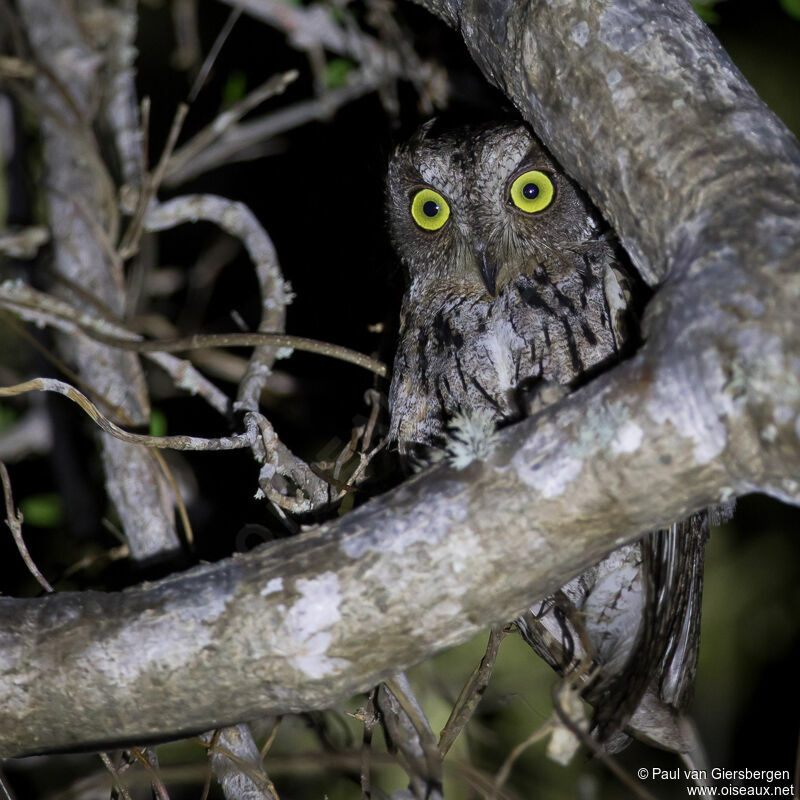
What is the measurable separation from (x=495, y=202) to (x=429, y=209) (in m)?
0.20

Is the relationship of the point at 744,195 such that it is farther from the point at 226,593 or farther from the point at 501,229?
the point at 226,593

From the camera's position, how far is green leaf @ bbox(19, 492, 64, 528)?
248 cm

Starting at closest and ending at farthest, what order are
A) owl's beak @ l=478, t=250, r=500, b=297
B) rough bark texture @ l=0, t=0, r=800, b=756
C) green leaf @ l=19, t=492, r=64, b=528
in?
1. rough bark texture @ l=0, t=0, r=800, b=756
2. owl's beak @ l=478, t=250, r=500, b=297
3. green leaf @ l=19, t=492, r=64, b=528

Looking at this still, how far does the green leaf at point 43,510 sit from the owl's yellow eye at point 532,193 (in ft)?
5.64

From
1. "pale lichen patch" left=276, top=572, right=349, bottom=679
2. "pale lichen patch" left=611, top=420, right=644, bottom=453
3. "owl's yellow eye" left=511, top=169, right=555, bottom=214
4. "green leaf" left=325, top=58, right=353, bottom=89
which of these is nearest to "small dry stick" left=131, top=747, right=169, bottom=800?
"pale lichen patch" left=276, top=572, right=349, bottom=679

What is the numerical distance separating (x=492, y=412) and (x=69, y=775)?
1.99m

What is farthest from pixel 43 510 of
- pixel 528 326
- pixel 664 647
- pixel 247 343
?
pixel 664 647

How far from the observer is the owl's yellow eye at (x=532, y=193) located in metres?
1.89

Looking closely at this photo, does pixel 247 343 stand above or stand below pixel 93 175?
below

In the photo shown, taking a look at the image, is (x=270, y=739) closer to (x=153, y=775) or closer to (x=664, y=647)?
(x=153, y=775)

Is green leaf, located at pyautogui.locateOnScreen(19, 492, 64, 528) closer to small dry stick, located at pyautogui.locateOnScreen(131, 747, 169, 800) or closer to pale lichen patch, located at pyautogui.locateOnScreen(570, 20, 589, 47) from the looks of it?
small dry stick, located at pyautogui.locateOnScreen(131, 747, 169, 800)

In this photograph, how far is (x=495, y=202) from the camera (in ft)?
6.29

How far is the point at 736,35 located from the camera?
3.59 meters

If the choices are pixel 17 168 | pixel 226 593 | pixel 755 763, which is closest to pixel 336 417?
pixel 17 168
